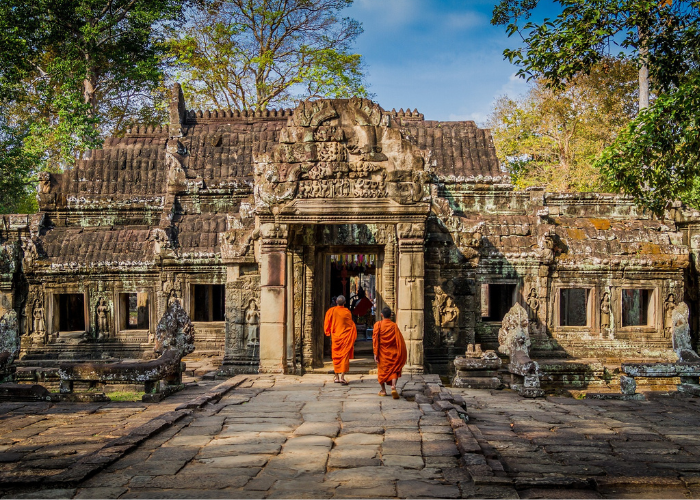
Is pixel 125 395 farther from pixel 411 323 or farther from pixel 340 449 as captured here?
pixel 340 449

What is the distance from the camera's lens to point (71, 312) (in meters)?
18.6

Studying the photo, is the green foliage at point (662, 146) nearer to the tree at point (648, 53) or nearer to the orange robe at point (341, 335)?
the tree at point (648, 53)

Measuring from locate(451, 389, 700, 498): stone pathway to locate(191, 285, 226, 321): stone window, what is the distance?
8200mm

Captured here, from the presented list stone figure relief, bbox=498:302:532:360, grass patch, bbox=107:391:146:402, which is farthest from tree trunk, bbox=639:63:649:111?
grass patch, bbox=107:391:146:402

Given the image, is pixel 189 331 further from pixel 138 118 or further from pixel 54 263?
pixel 138 118

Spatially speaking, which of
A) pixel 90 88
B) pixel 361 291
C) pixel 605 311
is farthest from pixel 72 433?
pixel 90 88

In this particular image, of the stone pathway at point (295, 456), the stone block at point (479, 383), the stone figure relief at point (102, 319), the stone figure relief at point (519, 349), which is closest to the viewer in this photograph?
the stone pathway at point (295, 456)

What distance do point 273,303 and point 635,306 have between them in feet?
39.5

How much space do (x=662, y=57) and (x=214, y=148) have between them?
12.1 meters

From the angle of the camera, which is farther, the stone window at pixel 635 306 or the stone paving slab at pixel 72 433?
the stone window at pixel 635 306

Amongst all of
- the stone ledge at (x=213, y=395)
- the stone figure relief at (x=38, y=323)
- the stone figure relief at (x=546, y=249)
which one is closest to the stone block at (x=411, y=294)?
the stone ledge at (x=213, y=395)

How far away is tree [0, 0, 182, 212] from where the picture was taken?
23.4m

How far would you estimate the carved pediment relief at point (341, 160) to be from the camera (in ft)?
37.8

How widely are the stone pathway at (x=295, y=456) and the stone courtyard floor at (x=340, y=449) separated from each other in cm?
2
